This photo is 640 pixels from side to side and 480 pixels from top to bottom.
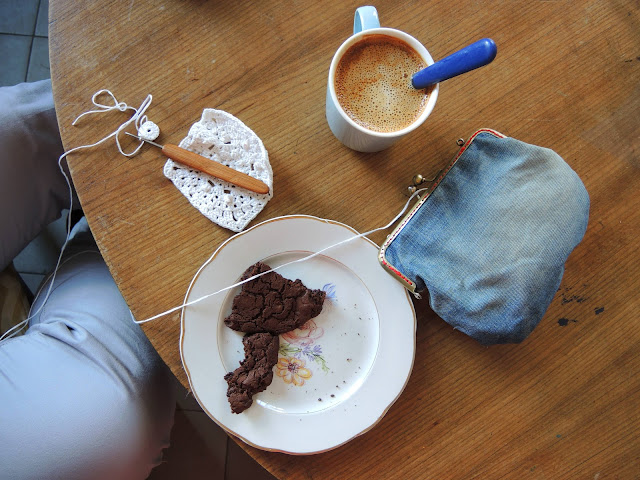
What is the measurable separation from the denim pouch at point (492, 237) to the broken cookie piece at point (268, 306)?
5.4 inches

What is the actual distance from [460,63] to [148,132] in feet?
1.47

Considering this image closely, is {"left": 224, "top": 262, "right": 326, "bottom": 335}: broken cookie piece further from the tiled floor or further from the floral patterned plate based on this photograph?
the tiled floor

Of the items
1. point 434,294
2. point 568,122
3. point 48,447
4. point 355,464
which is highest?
point 568,122

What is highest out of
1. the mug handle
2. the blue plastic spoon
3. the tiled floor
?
the mug handle

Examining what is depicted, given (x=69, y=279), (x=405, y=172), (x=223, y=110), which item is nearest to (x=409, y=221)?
(x=405, y=172)

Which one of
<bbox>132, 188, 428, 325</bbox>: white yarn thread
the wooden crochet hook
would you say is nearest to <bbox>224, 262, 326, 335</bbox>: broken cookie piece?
<bbox>132, 188, 428, 325</bbox>: white yarn thread

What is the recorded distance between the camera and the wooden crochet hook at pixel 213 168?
2.08 ft

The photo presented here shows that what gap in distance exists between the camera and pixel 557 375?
685mm

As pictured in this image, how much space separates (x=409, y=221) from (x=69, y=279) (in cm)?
64

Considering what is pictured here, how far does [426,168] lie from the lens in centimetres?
68

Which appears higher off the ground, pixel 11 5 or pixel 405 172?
pixel 11 5

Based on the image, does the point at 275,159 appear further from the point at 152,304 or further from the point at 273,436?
the point at 273,436

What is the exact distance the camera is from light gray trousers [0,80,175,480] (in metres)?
0.66

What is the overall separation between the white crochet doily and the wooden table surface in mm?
20
